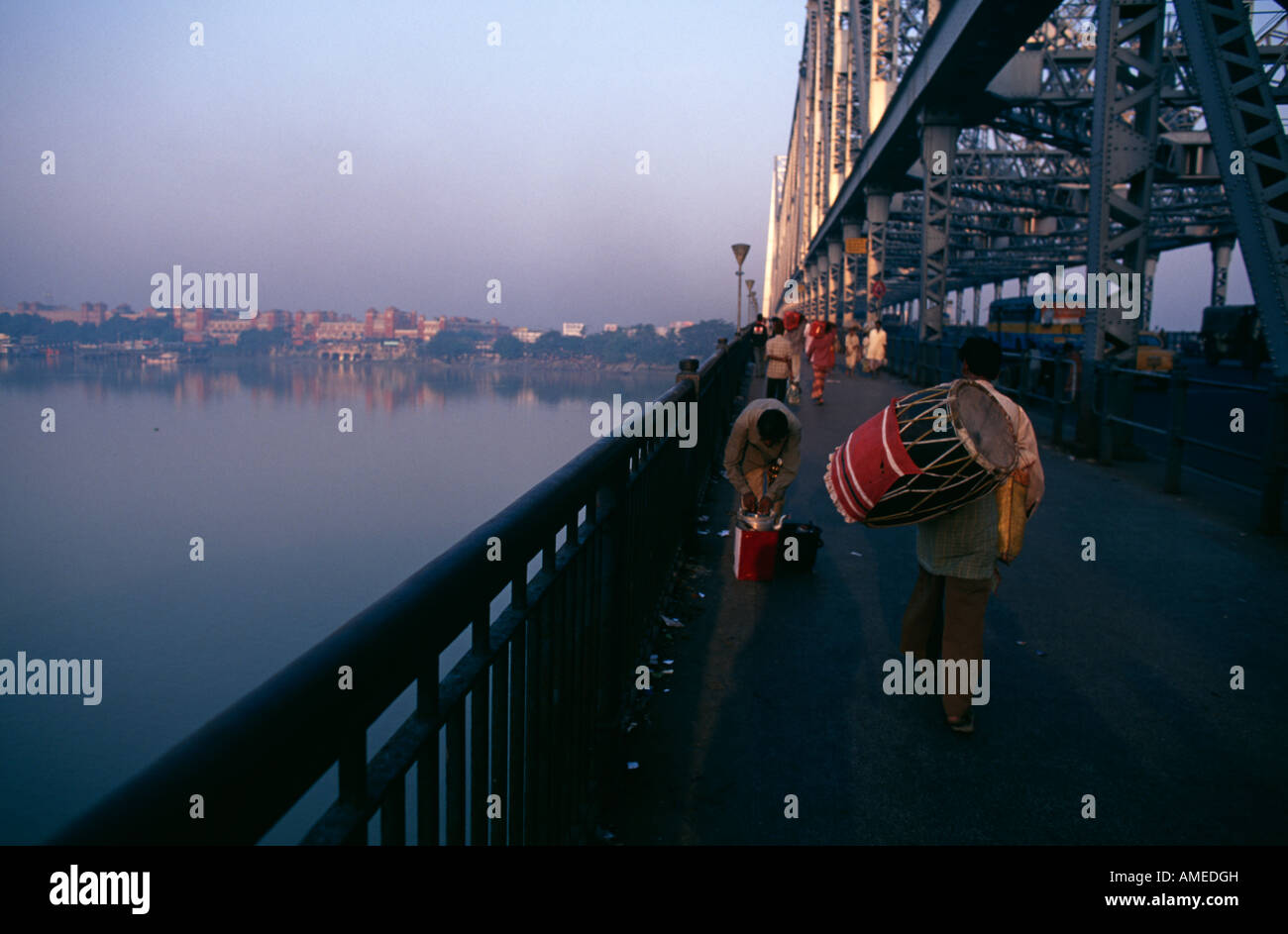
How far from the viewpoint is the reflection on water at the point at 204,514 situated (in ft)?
186

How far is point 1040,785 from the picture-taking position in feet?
12.8

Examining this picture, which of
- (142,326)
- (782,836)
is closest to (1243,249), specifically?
(782,836)

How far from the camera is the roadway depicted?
142 inches

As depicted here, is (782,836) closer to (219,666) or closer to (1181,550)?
(1181,550)

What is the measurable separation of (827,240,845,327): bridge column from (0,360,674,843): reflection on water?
1440cm

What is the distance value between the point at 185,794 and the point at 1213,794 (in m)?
4.21

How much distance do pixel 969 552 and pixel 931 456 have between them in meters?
0.61

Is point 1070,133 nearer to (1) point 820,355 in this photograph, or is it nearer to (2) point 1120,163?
(1) point 820,355

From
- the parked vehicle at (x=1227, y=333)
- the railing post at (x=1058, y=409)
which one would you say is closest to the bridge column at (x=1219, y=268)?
the parked vehicle at (x=1227, y=333)

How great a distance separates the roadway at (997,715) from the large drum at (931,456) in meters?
1.16

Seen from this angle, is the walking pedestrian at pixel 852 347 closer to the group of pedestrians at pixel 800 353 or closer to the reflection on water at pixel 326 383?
the group of pedestrians at pixel 800 353

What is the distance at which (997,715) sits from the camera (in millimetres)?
4648

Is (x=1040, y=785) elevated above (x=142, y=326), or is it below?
below

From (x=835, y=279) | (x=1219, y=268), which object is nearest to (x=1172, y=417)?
(x=835, y=279)
